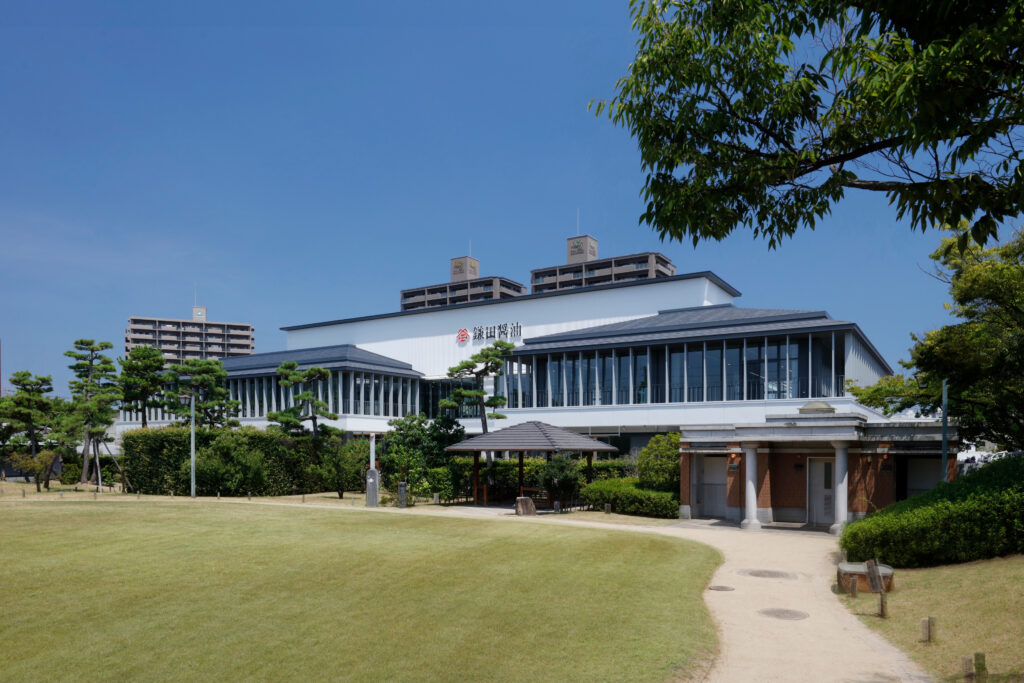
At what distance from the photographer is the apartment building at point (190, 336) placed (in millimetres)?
151625

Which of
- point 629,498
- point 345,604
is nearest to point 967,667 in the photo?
point 345,604

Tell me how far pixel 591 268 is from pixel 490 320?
55.2 meters

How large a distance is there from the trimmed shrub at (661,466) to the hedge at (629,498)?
1.84 feet

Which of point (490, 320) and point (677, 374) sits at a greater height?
point (490, 320)

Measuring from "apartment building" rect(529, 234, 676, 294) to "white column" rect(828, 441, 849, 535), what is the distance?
87.2 metres

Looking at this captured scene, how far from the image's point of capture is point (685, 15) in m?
8.66

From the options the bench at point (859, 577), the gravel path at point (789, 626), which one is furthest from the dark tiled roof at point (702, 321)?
the bench at point (859, 577)

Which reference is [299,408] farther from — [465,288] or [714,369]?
[465,288]

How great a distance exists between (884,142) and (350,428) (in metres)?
53.8

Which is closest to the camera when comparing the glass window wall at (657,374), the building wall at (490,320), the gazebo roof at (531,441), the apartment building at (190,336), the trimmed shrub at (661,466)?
the trimmed shrub at (661,466)

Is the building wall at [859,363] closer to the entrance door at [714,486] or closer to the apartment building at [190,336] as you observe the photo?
the entrance door at [714,486]

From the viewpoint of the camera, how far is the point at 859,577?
15.4m

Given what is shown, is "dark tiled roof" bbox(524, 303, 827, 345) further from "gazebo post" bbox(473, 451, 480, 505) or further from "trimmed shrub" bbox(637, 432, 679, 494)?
"gazebo post" bbox(473, 451, 480, 505)

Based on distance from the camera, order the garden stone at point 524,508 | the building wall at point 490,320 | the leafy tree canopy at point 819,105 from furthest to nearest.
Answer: the building wall at point 490,320, the garden stone at point 524,508, the leafy tree canopy at point 819,105
